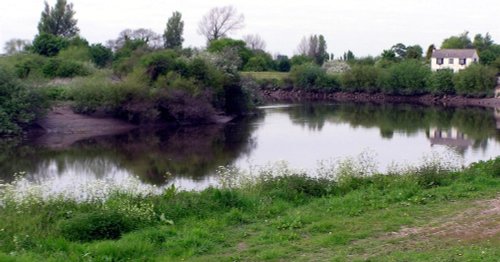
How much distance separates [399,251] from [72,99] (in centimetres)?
3175

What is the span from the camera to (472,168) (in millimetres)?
13406

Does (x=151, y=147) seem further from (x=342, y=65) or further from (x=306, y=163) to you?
(x=342, y=65)

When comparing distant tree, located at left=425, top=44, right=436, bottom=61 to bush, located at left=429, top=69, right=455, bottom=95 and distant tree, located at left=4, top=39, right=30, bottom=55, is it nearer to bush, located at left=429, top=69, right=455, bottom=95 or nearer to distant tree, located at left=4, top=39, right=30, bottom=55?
bush, located at left=429, top=69, right=455, bottom=95

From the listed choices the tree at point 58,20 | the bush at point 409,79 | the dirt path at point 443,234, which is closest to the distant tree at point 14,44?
the tree at point 58,20

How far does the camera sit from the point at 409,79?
217 ft

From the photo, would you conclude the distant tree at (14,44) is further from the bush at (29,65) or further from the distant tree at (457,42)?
the distant tree at (457,42)

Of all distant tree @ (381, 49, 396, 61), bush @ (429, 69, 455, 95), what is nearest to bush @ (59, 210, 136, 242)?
bush @ (429, 69, 455, 95)

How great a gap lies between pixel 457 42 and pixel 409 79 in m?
26.2

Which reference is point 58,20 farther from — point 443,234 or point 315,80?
point 443,234

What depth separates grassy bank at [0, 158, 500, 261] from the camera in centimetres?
710

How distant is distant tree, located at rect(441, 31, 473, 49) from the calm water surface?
47.9 m

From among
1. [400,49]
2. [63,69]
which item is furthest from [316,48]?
[63,69]

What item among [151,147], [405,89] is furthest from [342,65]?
[151,147]

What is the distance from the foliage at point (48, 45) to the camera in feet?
174
